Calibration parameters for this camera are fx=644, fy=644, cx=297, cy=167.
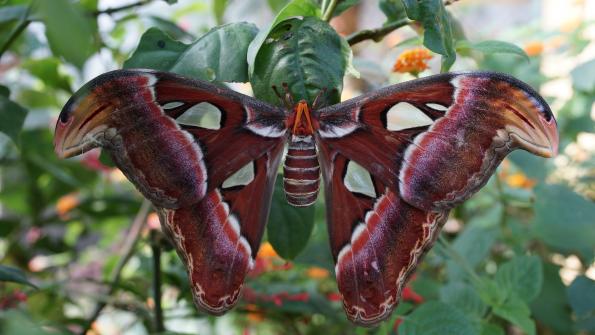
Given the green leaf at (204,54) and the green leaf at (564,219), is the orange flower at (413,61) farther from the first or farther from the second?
the green leaf at (564,219)

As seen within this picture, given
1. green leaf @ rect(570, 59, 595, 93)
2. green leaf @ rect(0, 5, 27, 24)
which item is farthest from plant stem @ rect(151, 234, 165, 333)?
green leaf @ rect(570, 59, 595, 93)

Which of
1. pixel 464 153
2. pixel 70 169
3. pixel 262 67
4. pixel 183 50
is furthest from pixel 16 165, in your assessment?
pixel 464 153

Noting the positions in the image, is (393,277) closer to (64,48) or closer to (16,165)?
(64,48)

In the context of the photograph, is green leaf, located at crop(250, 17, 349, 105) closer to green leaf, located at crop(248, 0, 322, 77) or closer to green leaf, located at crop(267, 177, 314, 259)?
green leaf, located at crop(248, 0, 322, 77)

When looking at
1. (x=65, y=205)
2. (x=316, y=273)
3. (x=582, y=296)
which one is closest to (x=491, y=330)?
(x=582, y=296)

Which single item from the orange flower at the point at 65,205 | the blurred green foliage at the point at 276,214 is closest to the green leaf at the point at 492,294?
the blurred green foliage at the point at 276,214
